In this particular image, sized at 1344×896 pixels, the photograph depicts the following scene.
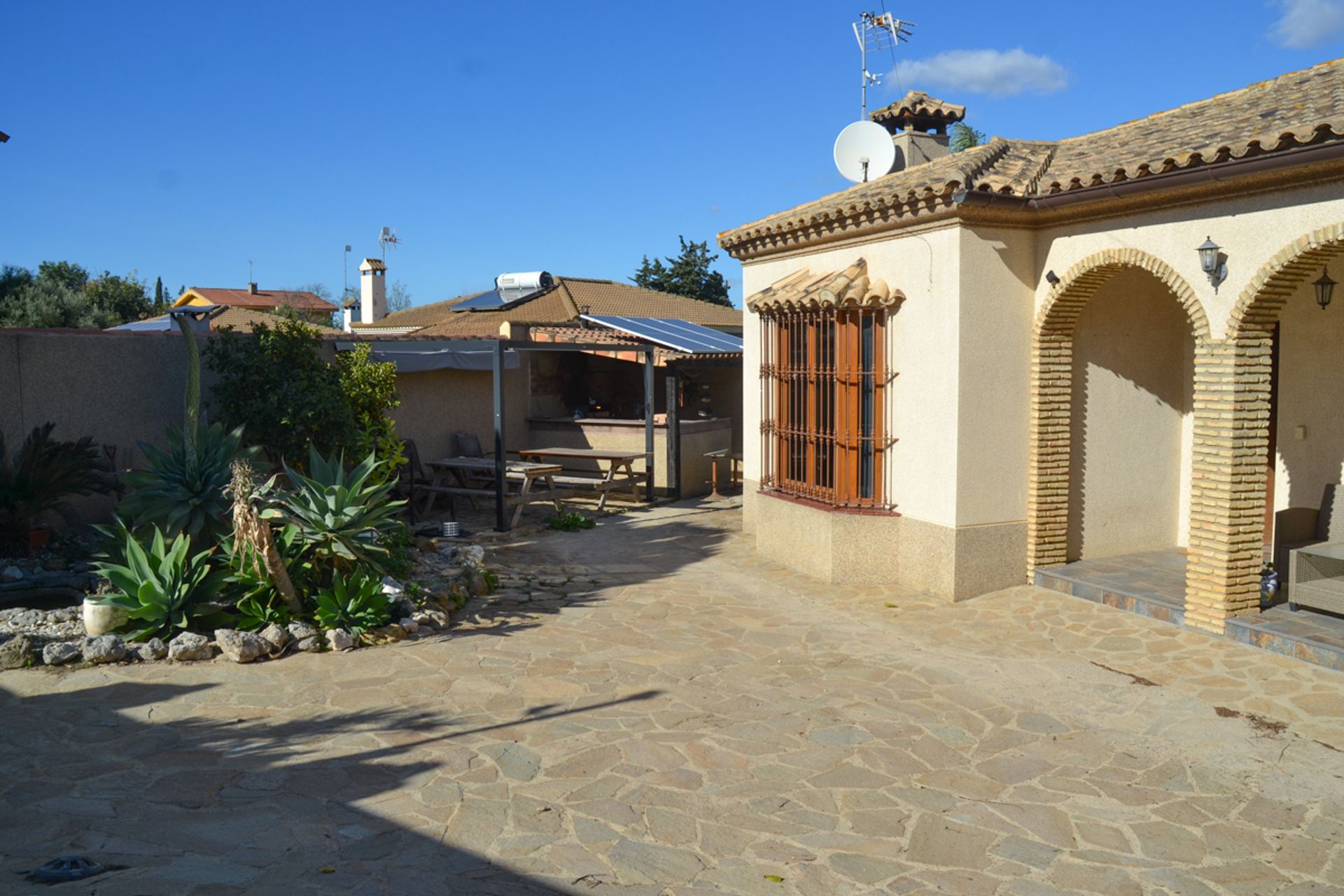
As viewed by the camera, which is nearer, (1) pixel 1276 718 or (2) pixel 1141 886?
(2) pixel 1141 886

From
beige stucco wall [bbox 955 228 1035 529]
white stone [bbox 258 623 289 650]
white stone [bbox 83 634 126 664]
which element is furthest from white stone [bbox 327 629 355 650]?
beige stucco wall [bbox 955 228 1035 529]

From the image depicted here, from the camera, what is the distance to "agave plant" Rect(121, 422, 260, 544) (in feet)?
28.9

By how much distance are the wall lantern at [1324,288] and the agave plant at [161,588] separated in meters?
10.1

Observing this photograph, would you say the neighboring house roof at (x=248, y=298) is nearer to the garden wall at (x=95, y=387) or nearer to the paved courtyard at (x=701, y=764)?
the garden wall at (x=95, y=387)

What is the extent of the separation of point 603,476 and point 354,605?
27.0ft

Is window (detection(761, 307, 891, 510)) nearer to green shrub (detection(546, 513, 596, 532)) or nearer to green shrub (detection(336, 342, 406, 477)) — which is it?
green shrub (detection(546, 513, 596, 532))

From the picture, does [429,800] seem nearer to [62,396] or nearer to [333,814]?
[333,814]

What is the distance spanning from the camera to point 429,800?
18.2 ft

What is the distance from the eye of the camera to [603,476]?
16.5 m

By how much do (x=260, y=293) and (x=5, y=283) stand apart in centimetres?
1527

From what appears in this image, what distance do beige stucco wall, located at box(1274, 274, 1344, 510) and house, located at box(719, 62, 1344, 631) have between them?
2 cm

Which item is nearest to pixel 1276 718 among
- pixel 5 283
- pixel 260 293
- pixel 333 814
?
pixel 333 814

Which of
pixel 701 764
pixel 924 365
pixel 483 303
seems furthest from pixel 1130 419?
pixel 483 303

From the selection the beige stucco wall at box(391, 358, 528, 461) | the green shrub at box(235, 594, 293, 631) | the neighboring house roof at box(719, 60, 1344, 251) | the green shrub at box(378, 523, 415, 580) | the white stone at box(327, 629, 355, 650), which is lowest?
the white stone at box(327, 629, 355, 650)
